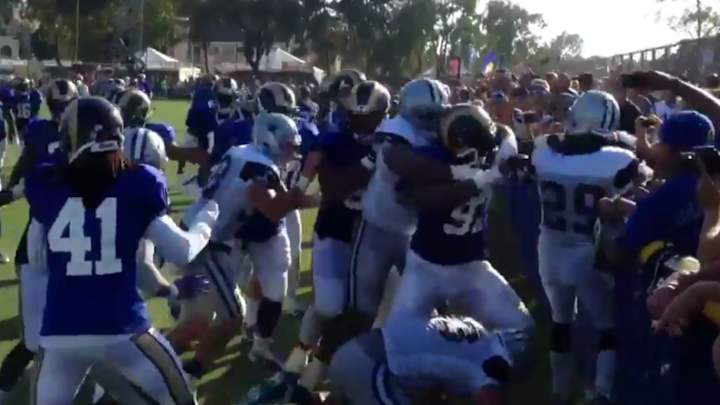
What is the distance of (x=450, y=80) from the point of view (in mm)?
18516

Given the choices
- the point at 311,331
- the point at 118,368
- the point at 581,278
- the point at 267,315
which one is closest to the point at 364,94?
the point at 311,331

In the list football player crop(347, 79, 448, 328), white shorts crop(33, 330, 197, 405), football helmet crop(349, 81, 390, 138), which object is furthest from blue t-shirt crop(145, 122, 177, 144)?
white shorts crop(33, 330, 197, 405)

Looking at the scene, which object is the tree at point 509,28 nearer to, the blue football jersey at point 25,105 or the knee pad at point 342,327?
the blue football jersey at point 25,105

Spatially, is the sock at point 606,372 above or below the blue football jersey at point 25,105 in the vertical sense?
below

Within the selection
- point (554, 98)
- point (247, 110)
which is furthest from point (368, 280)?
point (554, 98)

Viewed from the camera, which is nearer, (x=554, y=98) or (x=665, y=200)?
(x=665, y=200)

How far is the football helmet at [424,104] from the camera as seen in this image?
21.0ft

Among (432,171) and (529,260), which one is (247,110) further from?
(432,171)

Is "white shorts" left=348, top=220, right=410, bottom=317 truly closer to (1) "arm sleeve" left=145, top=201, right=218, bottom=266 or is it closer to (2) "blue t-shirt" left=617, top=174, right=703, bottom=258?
(2) "blue t-shirt" left=617, top=174, right=703, bottom=258

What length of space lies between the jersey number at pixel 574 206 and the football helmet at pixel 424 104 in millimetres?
765

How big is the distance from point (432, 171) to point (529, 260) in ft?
12.1

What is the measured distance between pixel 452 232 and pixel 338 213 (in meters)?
1.28

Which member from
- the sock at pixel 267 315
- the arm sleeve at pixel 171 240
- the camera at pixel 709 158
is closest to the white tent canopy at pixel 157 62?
the sock at pixel 267 315

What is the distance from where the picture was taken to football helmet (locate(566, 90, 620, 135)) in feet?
21.7
